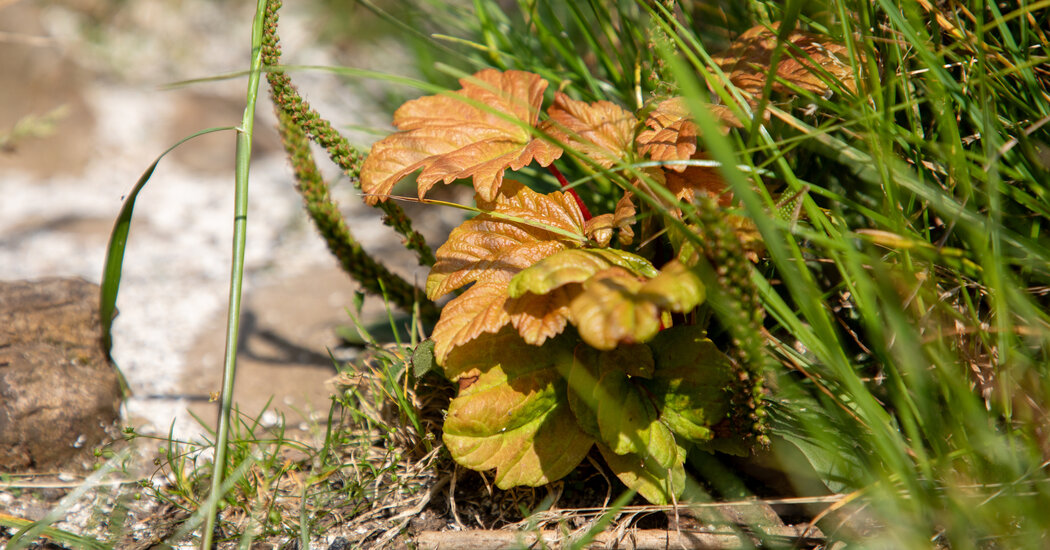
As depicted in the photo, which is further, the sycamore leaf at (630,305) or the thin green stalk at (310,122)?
the thin green stalk at (310,122)

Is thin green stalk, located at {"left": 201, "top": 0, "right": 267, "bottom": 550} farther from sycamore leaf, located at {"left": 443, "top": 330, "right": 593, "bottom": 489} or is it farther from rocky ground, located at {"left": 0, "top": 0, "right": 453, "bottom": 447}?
rocky ground, located at {"left": 0, "top": 0, "right": 453, "bottom": 447}

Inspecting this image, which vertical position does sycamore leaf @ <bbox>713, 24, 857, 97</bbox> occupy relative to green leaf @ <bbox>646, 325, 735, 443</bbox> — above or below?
above

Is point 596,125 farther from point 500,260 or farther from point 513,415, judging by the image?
point 513,415

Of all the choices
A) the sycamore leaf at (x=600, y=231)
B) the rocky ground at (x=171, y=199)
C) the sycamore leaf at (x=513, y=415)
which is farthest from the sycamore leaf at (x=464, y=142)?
the rocky ground at (x=171, y=199)

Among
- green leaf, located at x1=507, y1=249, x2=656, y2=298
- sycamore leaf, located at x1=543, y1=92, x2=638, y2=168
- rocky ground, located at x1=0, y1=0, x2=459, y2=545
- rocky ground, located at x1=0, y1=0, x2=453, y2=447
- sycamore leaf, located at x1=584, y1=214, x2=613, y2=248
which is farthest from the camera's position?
rocky ground, located at x1=0, y1=0, x2=453, y2=447

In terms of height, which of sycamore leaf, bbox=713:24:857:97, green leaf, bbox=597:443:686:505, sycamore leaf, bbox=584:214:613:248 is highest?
sycamore leaf, bbox=713:24:857:97

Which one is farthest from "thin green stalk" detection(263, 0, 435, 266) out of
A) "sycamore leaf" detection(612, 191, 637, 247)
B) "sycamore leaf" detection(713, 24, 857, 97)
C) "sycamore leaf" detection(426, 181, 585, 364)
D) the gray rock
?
the gray rock

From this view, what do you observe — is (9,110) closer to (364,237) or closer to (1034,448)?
(364,237)

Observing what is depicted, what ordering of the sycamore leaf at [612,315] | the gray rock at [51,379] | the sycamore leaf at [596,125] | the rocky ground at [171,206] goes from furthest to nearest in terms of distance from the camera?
the rocky ground at [171,206], the gray rock at [51,379], the sycamore leaf at [596,125], the sycamore leaf at [612,315]

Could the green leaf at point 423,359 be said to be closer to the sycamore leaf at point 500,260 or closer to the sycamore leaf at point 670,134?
the sycamore leaf at point 500,260
